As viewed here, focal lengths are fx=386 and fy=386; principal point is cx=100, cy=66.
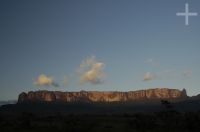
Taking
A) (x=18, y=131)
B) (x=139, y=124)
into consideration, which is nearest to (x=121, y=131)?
(x=139, y=124)

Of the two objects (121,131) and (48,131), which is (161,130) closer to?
(121,131)

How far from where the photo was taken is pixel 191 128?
5034 centimetres

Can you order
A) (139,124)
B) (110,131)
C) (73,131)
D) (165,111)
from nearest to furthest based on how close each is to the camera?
1. (73,131)
2. (110,131)
3. (139,124)
4. (165,111)

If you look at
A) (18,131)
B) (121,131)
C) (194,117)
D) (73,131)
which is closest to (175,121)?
(194,117)

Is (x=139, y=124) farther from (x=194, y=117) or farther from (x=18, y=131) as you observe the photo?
(x=18, y=131)

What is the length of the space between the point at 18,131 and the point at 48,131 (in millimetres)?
3849

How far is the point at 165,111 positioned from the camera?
65.7 metres

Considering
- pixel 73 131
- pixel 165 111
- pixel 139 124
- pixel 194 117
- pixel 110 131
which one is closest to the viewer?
pixel 73 131

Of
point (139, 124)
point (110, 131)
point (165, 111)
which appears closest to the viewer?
point (110, 131)

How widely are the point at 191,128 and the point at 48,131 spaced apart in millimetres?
18578

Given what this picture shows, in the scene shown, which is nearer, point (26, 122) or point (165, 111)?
point (26, 122)

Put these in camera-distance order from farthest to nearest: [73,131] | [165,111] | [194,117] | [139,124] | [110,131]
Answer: [165,111]
[194,117]
[139,124]
[110,131]
[73,131]

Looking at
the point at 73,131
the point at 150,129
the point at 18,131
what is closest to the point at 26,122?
the point at 18,131

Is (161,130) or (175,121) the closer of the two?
(161,130)
